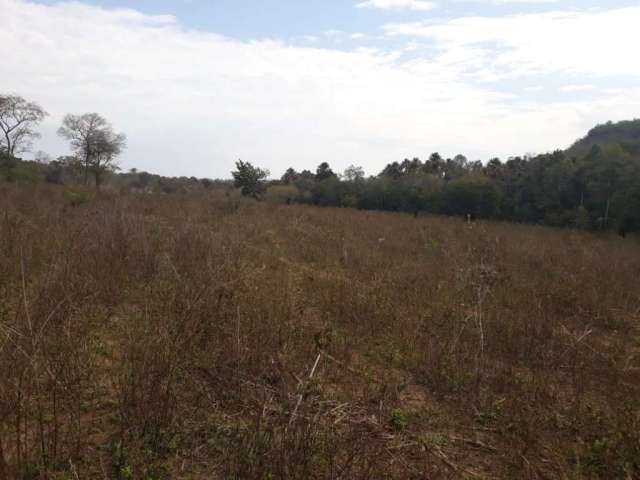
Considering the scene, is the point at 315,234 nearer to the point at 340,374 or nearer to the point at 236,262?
the point at 236,262

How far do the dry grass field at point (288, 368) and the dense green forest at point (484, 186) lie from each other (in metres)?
13.4

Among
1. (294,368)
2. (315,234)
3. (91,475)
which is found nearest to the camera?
(91,475)

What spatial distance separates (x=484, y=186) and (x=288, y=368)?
97.6ft

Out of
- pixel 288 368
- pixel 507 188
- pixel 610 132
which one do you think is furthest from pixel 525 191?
pixel 610 132

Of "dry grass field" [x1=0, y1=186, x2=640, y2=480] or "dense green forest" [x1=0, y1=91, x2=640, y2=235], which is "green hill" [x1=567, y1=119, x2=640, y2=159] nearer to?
"dense green forest" [x1=0, y1=91, x2=640, y2=235]

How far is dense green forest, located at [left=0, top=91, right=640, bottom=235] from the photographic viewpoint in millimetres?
23625

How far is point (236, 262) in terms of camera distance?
579cm

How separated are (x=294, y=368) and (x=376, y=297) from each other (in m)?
2.32

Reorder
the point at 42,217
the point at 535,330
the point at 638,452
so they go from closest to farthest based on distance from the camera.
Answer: the point at 638,452 → the point at 535,330 → the point at 42,217

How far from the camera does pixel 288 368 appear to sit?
3.16 m

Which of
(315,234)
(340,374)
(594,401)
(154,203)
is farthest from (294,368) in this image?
(154,203)

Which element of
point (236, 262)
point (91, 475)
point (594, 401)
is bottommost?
point (594, 401)

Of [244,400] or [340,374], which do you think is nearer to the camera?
[244,400]

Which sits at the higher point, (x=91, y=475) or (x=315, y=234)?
(x=315, y=234)
